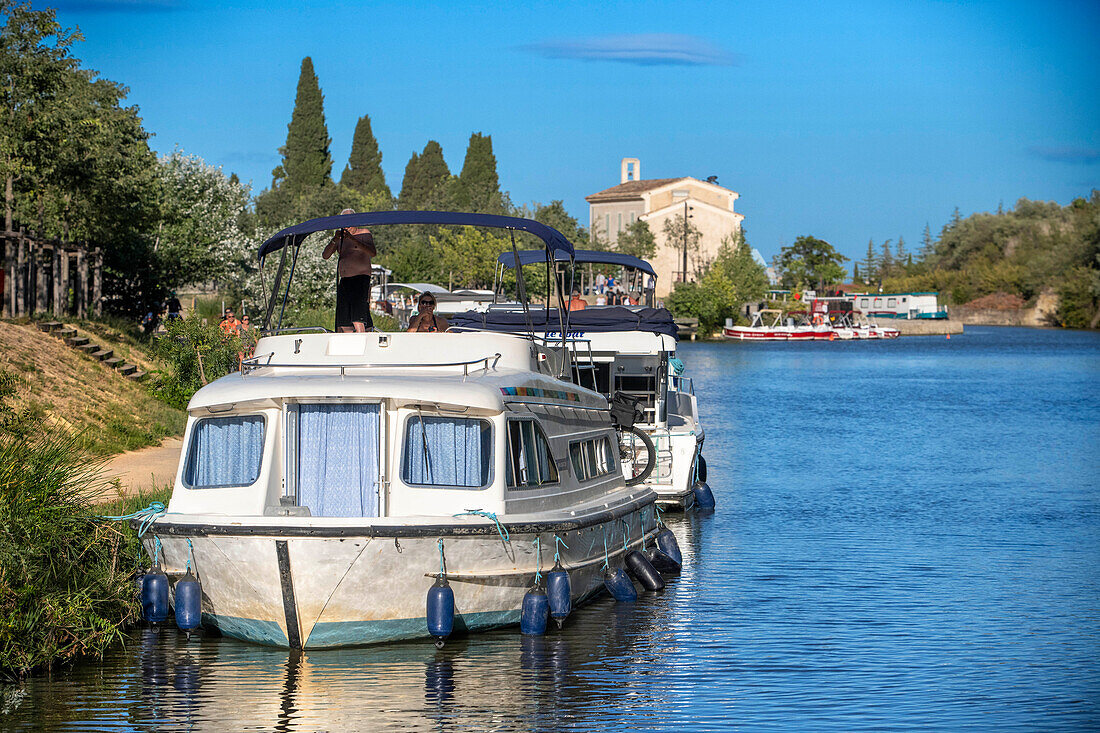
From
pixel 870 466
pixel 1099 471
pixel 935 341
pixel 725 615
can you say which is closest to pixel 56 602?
pixel 725 615

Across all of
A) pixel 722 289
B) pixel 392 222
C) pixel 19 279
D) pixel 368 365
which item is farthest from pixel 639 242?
pixel 368 365

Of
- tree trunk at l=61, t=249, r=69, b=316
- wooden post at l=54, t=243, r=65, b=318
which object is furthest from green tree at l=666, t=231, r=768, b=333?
wooden post at l=54, t=243, r=65, b=318

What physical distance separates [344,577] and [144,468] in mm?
9128

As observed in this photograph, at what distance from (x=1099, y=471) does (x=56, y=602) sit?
77.3ft

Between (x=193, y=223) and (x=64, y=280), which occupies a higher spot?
(x=193, y=223)

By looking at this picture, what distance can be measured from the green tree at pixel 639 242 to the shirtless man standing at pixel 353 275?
92961 millimetres

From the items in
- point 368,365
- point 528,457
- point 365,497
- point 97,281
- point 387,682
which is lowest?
point 387,682

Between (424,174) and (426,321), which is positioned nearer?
(426,321)

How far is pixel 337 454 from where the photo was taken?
1198cm

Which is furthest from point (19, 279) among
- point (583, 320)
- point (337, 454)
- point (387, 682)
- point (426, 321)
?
point (387, 682)

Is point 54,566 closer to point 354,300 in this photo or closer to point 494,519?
point 494,519

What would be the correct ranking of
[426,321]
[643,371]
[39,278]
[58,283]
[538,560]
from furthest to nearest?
[58,283]
[39,278]
[643,371]
[426,321]
[538,560]

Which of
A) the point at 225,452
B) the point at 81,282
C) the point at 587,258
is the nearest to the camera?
the point at 225,452

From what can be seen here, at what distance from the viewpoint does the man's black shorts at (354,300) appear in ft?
48.8
